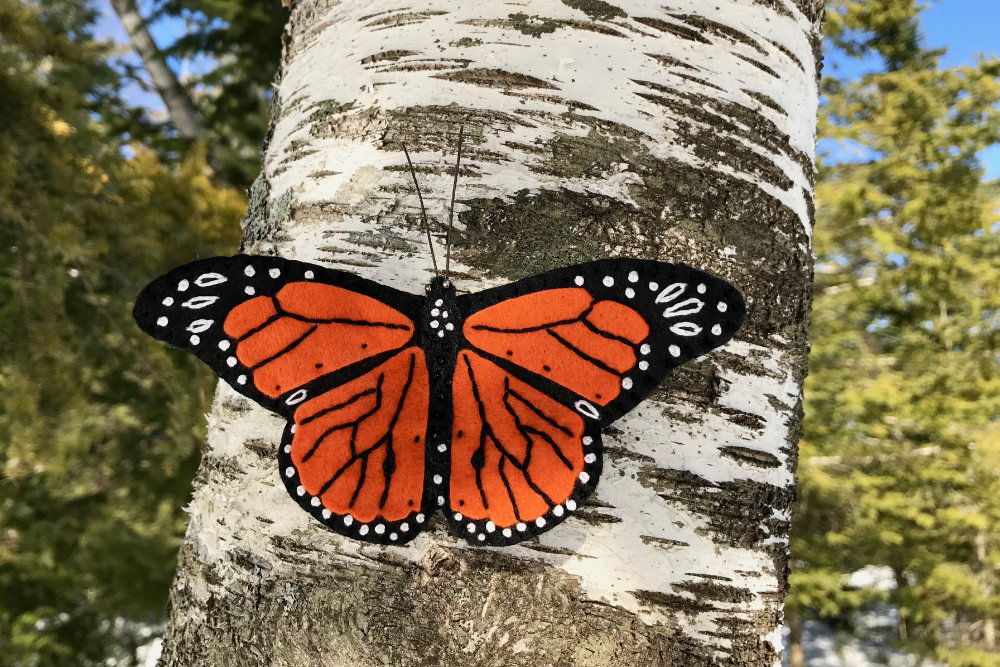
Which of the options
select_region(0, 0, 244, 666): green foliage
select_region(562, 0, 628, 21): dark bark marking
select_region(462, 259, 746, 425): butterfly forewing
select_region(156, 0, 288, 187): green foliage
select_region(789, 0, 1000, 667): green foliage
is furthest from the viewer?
select_region(789, 0, 1000, 667): green foliage

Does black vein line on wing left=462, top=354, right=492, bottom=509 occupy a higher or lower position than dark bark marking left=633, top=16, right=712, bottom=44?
lower

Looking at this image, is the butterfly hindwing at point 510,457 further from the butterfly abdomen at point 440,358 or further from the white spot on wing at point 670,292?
the white spot on wing at point 670,292

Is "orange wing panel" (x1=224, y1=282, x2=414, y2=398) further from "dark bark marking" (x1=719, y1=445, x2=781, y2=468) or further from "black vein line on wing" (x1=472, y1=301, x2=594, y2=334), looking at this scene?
"dark bark marking" (x1=719, y1=445, x2=781, y2=468)

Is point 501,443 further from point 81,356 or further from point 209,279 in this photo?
point 81,356

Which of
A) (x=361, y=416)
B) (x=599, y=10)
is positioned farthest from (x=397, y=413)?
(x=599, y=10)

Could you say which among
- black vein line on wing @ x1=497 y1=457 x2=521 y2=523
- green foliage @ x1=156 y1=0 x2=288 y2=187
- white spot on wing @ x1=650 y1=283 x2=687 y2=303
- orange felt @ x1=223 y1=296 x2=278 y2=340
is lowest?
black vein line on wing @ x1=497 y1=457 x2=521 y2=523

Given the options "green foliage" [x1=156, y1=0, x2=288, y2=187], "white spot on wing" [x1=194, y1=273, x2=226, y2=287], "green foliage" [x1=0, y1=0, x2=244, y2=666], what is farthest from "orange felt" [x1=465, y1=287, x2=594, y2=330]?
"green foliage" [x1=156, y1=0, x2=288, y2=187]

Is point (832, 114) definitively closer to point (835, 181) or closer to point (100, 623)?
point (835, 181)

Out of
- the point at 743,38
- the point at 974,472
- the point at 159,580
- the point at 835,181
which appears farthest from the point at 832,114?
the point at 159,580
